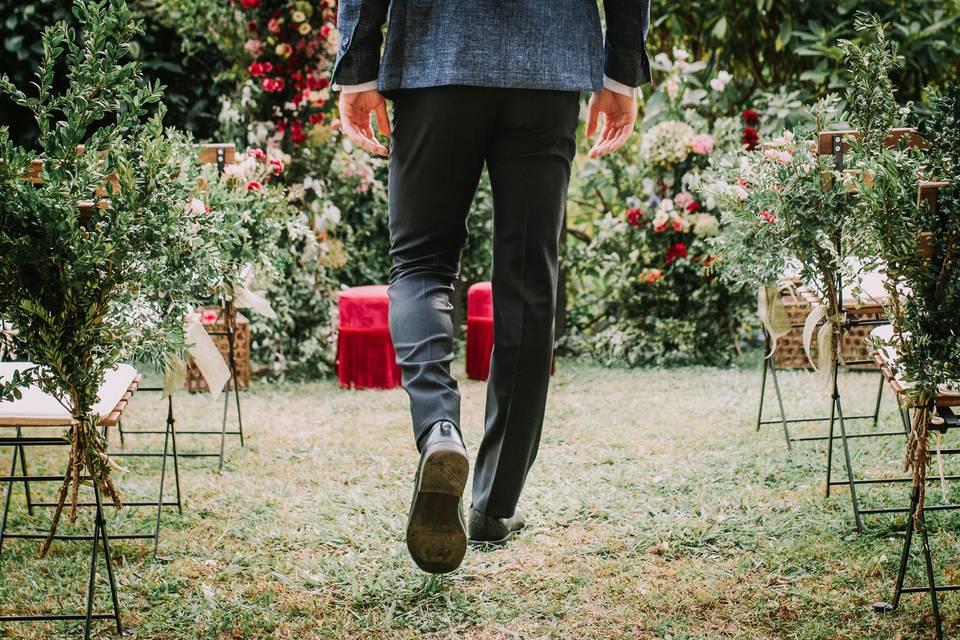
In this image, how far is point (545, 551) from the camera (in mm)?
2451

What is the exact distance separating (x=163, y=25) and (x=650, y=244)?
270cm

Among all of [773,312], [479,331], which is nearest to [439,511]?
[773,312]

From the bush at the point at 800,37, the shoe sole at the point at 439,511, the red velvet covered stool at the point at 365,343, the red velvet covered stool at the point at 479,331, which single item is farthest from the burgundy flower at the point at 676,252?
the shoe sole at the point at 439,511

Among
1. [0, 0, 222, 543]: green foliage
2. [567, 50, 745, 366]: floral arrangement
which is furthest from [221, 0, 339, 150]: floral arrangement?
[0, 0, 222, 543]: green foliage

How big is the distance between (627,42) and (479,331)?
249 centimetres

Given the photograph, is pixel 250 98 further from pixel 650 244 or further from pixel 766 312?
pixel 766 312

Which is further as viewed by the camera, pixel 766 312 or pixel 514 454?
pixel 766 312

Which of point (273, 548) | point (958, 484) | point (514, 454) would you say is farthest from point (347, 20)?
point (958, 484)

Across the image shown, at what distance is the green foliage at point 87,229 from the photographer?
181 cm

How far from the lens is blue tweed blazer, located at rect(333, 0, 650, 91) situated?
2002 mm

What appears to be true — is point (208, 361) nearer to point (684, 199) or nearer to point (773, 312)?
point (773, 312)

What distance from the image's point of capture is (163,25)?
512cm

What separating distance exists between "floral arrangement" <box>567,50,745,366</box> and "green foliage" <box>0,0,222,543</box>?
3.18 metres

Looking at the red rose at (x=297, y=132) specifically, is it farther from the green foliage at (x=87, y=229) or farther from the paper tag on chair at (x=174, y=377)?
the green foliage at (x=87, y=229)
